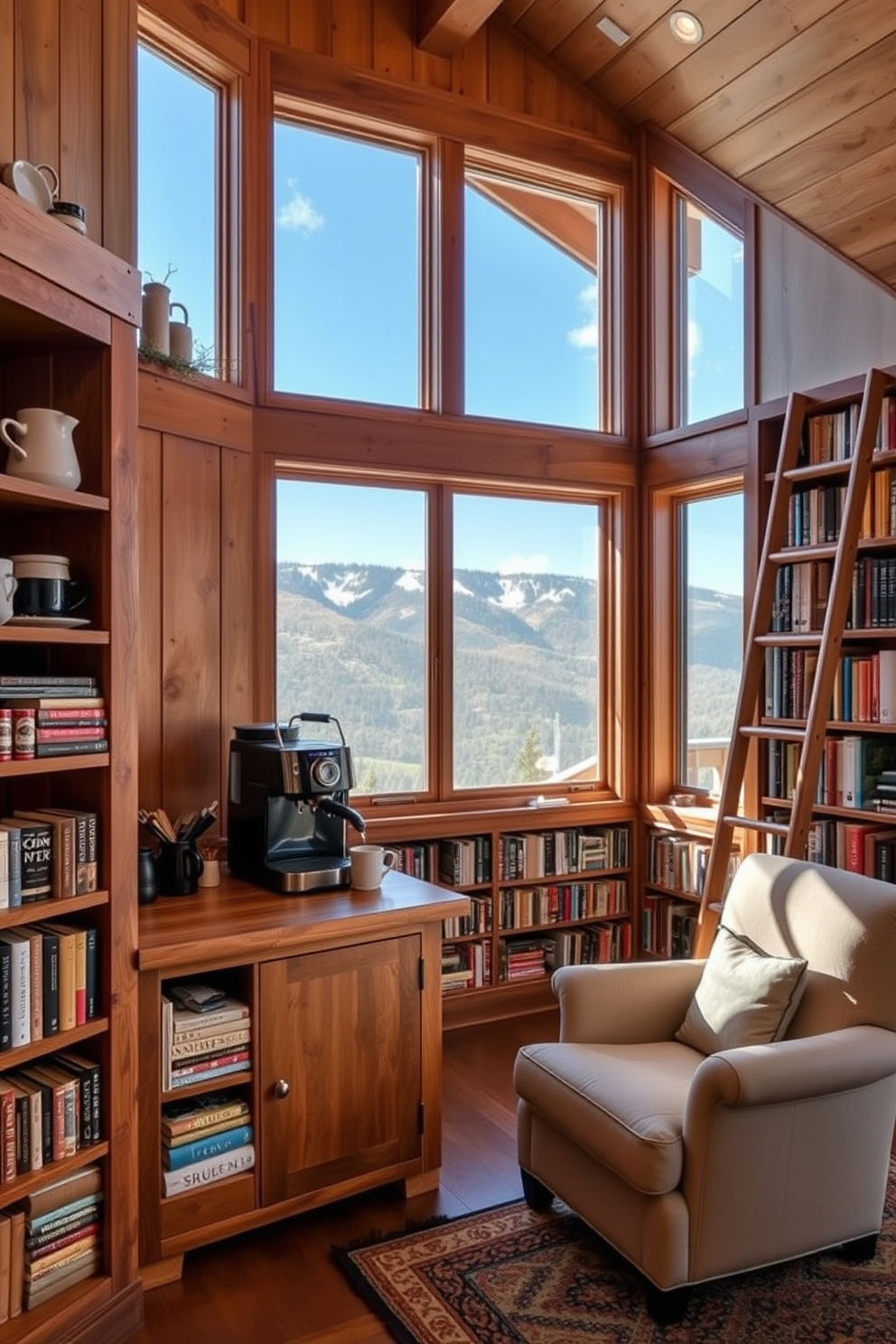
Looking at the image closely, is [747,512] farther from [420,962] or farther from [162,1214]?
[162,1214]

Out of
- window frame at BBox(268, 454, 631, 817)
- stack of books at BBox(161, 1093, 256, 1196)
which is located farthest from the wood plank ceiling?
stack of books at BBox(161, 1093, 256, 1196)

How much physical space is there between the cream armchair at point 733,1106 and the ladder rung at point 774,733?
2.51ft

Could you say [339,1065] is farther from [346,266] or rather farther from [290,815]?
[346,266]

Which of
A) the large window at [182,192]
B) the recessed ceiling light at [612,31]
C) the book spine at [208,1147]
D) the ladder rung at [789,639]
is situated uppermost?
the recessed ceiling light at [612,31]

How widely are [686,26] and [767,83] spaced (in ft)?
1.92

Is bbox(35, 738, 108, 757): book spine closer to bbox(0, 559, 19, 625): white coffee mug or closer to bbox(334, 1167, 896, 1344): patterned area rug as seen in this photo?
bbox(0, 559, 19, 625): white coffee mug

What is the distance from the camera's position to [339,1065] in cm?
254

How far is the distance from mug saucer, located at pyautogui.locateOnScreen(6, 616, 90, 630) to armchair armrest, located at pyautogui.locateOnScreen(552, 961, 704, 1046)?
1536 millimetres

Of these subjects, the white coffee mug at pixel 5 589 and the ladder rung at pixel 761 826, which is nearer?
the white coffee mug at pixel 5 589

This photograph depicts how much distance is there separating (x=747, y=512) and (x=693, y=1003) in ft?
6.64

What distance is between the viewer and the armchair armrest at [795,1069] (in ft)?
6.68

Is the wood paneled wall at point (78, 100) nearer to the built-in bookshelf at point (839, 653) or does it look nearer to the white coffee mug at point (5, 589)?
the white coffee mug at point (5, 589)

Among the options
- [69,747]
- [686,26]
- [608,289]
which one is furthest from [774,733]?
[686,26]

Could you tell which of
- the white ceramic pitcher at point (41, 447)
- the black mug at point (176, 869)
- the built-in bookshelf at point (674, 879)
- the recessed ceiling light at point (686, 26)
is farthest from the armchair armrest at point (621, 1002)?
the recessed ceiling light at point (686, 26)
